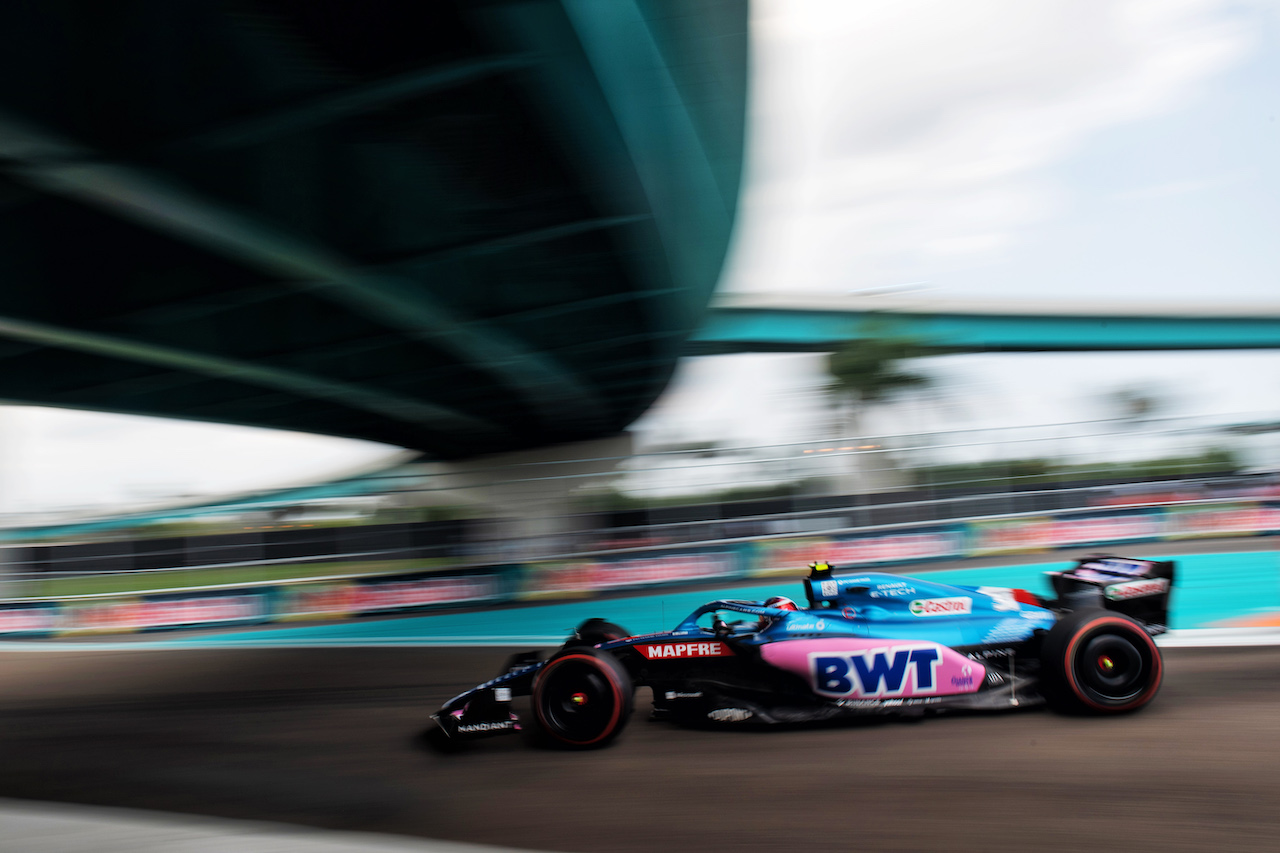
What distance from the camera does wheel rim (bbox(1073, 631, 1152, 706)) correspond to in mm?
5367

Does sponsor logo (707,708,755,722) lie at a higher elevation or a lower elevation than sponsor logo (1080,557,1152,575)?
lower

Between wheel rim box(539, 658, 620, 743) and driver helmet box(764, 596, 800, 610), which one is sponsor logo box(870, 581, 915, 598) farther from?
wheel rim box(539, 658, 620, 743)

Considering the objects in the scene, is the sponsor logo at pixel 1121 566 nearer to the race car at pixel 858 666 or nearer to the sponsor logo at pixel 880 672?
the race car at pixel 858 666

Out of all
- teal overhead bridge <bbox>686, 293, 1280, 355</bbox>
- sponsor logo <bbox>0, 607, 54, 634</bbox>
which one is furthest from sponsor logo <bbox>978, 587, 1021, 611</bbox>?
teal overhead bridge <bbox>686, 293, 1280, 355</bbox>

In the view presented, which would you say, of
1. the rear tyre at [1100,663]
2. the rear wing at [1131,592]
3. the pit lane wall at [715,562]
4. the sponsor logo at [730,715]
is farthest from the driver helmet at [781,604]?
the pit lane wall at [715,562]

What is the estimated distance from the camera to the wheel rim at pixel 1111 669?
17.6 ft

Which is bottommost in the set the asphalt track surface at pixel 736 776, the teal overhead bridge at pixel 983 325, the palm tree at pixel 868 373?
the asphalt track surface at pixel 736 776

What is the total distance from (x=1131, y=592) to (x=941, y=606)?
1.39 m

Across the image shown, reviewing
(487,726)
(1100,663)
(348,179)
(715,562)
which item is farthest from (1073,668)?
(348,179)

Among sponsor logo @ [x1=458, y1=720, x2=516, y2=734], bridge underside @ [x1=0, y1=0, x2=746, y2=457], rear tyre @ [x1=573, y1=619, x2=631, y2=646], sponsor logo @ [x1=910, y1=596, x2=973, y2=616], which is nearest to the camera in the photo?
bridge underside @ [x1=0, y1=0, x2=746, y2=457]

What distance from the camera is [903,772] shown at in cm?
465

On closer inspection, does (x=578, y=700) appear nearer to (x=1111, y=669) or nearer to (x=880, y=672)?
(x=880, y=672)

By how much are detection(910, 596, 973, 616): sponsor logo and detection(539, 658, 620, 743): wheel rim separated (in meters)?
2.01

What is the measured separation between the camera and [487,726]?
18.4 feet
